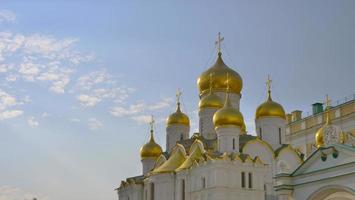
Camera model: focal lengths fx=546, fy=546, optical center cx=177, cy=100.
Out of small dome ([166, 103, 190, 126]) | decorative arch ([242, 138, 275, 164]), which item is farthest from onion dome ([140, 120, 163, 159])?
→ decorative arch ([242, 138, 275, 164])

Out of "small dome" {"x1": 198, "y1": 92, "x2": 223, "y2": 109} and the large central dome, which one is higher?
the large central dome

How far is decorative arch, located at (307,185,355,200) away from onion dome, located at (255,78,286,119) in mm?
12893

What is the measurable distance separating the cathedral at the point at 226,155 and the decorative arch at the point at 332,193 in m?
0.05

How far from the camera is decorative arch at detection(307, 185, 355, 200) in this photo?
1850cm

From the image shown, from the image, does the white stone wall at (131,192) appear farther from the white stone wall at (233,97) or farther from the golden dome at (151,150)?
the white stone wall at (233,97)

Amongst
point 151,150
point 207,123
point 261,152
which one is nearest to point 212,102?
point 207,123

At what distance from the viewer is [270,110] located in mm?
32500

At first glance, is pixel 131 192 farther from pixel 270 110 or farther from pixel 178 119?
pixel 270 110

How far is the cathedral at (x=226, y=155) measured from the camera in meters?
24.0

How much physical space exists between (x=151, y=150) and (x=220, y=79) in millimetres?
7021

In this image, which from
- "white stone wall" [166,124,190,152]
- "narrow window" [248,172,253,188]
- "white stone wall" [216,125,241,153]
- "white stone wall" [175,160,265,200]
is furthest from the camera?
"white stone wall" [166,124,190,152]

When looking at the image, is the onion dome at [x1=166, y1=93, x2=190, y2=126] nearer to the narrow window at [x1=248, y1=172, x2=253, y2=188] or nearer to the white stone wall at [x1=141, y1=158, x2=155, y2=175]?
the white stone wall at [x1=141, y1=158, x2=155, y2=175]

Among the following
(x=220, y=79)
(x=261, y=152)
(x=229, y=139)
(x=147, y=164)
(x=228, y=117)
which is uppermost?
(x=220, y=79)

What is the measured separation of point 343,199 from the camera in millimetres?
19578
